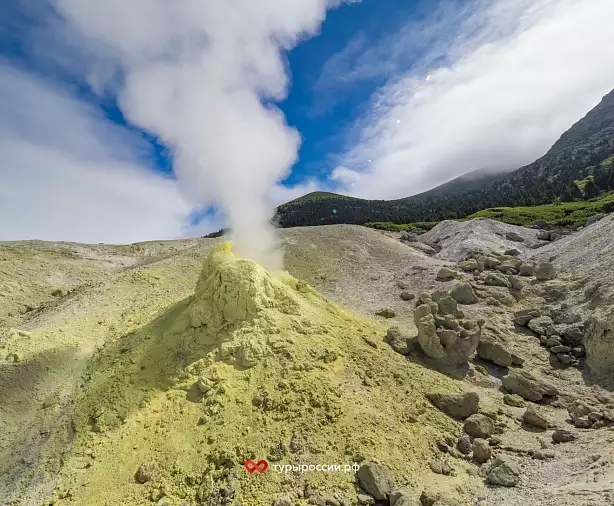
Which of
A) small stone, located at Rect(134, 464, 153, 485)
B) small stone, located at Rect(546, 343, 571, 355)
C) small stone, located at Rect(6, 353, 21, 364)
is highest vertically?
small stone, located at Rect(6, 353, 21, 364)

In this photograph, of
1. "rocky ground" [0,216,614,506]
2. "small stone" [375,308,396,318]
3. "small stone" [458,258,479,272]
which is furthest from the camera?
"small stone" [458,258,479,272]

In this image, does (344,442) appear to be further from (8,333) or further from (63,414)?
(8,333)

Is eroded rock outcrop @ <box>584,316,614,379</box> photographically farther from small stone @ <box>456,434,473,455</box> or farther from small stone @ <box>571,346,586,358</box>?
small stone @ <box>456,434,473,455</box>

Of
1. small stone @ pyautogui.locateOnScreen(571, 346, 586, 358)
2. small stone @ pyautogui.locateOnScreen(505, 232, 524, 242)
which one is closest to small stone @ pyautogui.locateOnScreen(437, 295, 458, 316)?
small stone @ pyautogui.locateOnScreen(571, 346, 586, 358)

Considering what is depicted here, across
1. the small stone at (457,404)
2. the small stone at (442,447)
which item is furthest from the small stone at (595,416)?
the small stone at (442,447)

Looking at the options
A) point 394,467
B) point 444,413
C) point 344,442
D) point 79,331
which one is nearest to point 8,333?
point 79,331

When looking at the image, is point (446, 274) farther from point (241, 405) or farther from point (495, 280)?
point (241, 405)

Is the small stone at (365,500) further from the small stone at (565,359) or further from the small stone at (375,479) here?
the small stone at (565,359)

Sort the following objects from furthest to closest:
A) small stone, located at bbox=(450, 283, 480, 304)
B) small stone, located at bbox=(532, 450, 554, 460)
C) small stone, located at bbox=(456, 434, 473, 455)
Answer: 1. small stone, located at bbox=(450, 283, 480, 304)
2. small stone, located at bbox=(456, 434, 473, 455)
3. small stone, located at bbox=(532, 450, 554, 460)
